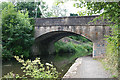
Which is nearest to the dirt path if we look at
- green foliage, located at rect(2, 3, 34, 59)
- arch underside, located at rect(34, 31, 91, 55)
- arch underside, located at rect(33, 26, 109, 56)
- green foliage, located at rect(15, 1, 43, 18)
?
arch underside, located at rect(33, 26, 109, 56)

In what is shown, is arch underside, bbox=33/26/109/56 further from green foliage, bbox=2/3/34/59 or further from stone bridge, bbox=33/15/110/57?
green foliage, bbox=2/3/34/59

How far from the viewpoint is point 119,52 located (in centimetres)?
407

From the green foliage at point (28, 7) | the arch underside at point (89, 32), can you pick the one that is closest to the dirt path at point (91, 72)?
the arch underside at point (89, 32)

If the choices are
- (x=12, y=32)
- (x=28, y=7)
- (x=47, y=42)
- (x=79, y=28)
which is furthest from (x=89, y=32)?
(x=28, y=7)

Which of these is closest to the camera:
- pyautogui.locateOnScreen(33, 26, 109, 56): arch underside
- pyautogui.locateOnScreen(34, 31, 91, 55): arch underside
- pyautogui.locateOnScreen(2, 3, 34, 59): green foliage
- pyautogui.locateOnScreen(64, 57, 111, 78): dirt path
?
pyautogui.locateOnScreen(64, 57, 111, 78): dirt path

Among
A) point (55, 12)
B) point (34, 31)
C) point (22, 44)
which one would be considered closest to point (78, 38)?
point (55, 12)

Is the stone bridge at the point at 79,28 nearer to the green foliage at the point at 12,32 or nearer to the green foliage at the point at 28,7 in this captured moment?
the green foliage at the point at 12,32

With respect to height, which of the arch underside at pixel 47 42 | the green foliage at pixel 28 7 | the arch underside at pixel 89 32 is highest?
the green foliage at pixel 28 7

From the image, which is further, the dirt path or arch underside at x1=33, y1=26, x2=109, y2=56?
arch underside at x1=33, y1=26, x2=109, y2=56

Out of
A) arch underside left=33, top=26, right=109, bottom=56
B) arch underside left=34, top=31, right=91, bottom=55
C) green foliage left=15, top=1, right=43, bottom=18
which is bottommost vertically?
arch underside left=34, top=31, right=91, bottom=55

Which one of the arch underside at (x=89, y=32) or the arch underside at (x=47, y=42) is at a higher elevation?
the arch underside at (x=89, y=32)

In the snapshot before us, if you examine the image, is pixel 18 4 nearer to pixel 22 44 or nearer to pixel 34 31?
pixel 34 31

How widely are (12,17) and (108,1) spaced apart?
811 centimetres

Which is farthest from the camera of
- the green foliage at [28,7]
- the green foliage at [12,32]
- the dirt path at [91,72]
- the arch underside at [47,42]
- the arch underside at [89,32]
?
the green foliage at [28,7]
